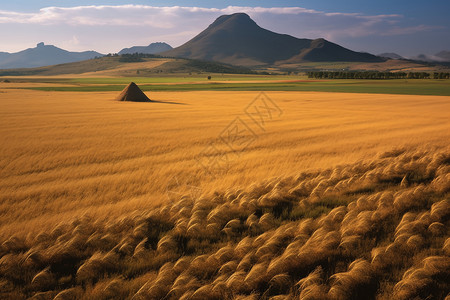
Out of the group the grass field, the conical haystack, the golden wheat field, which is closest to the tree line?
the grass field

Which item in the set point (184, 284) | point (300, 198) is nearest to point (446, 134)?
point (300, 198)

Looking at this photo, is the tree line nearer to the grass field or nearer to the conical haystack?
the grass field

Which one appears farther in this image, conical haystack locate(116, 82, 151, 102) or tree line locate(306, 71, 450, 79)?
tree line locate(306, 71, 450, 79)

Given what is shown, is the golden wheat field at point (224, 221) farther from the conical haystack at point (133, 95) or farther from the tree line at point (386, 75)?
the tree line at point (386, 75)

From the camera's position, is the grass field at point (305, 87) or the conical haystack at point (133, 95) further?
the grass field at point (305, 87)

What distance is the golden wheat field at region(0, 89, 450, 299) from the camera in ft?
23.2

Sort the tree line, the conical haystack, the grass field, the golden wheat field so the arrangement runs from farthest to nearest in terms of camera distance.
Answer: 1. the tree line
2. the grass field
3. the conical haystack
4. the golden wheat field

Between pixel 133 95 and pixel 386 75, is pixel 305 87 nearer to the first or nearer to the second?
pixel 133 95

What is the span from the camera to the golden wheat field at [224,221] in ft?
23.2

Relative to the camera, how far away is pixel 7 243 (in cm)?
859

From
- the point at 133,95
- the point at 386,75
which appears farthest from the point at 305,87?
the point at 386,75

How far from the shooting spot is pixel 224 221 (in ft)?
33.2

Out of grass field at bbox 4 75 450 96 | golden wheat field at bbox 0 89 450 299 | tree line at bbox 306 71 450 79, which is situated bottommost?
golden wheat field at bbox 0 89 450 299

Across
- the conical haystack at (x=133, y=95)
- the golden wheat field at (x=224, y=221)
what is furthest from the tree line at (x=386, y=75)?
the golden wheat field at (x=224, y=221)
